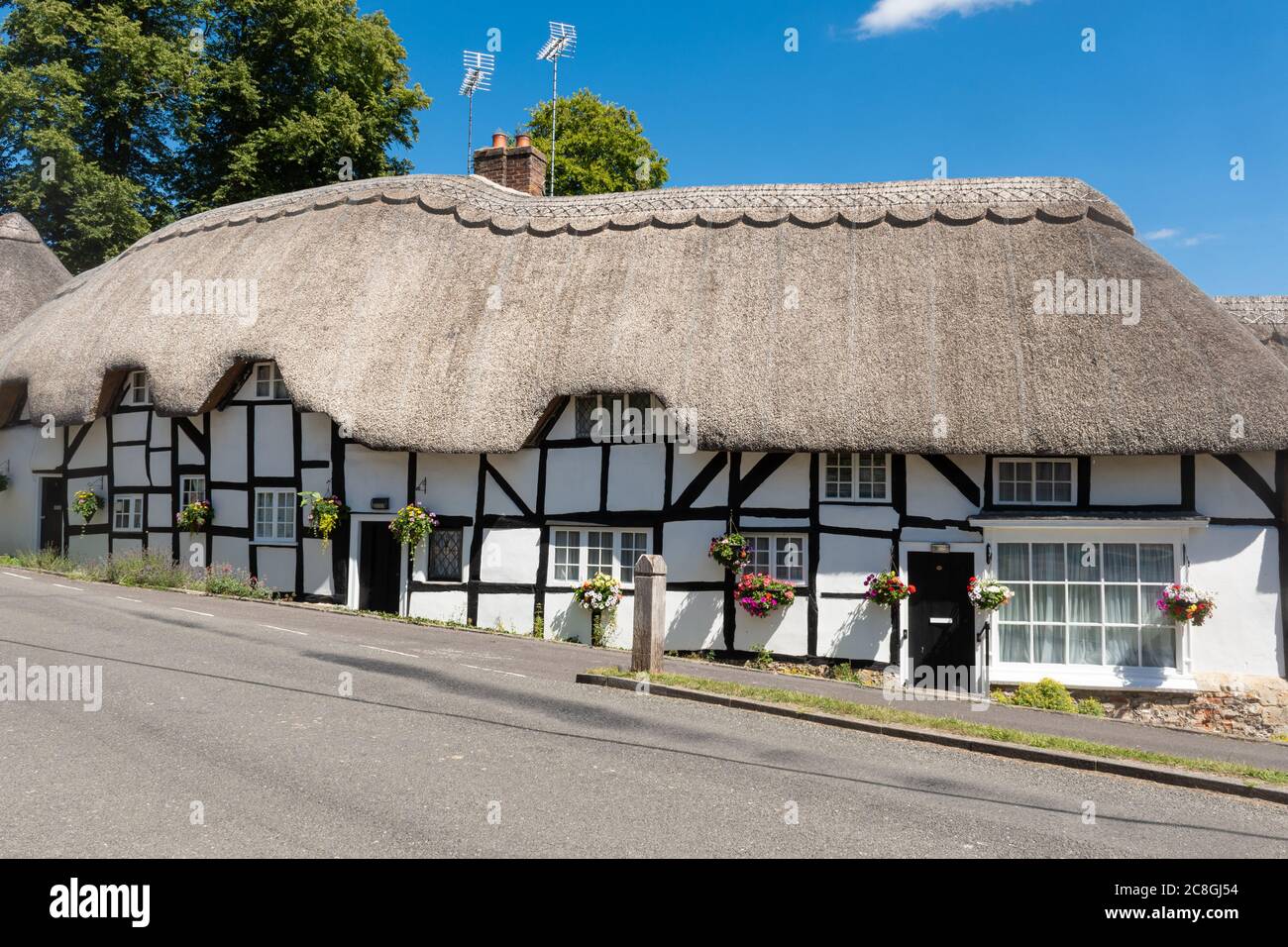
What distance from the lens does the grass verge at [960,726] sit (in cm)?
864

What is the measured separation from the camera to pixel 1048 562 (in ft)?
48.4

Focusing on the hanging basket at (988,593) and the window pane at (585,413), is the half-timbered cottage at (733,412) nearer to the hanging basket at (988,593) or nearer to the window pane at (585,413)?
the window pane at (585,413)

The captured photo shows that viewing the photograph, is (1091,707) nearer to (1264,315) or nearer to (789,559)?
(789,559)

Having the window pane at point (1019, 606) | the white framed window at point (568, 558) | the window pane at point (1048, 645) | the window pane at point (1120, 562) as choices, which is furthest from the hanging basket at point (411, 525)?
the window pane at point (1120, 562)

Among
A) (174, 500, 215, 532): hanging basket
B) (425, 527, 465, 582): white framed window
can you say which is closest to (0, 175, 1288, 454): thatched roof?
(425, 527, 465, 582): white framed window

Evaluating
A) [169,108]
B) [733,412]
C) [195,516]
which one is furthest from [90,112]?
[733,412]

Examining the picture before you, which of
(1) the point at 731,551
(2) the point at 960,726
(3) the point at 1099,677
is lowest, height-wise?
(3) the point at 1099,677

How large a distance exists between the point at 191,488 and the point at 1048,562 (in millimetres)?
16955

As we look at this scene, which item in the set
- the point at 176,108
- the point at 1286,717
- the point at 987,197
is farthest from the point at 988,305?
the point at 176,108

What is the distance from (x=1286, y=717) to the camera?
13664 millimetres

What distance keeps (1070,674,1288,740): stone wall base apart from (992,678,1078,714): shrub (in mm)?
469

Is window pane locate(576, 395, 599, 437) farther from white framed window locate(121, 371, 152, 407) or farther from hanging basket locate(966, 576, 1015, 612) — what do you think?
white framed window locate(121, 371, 152, 407)
